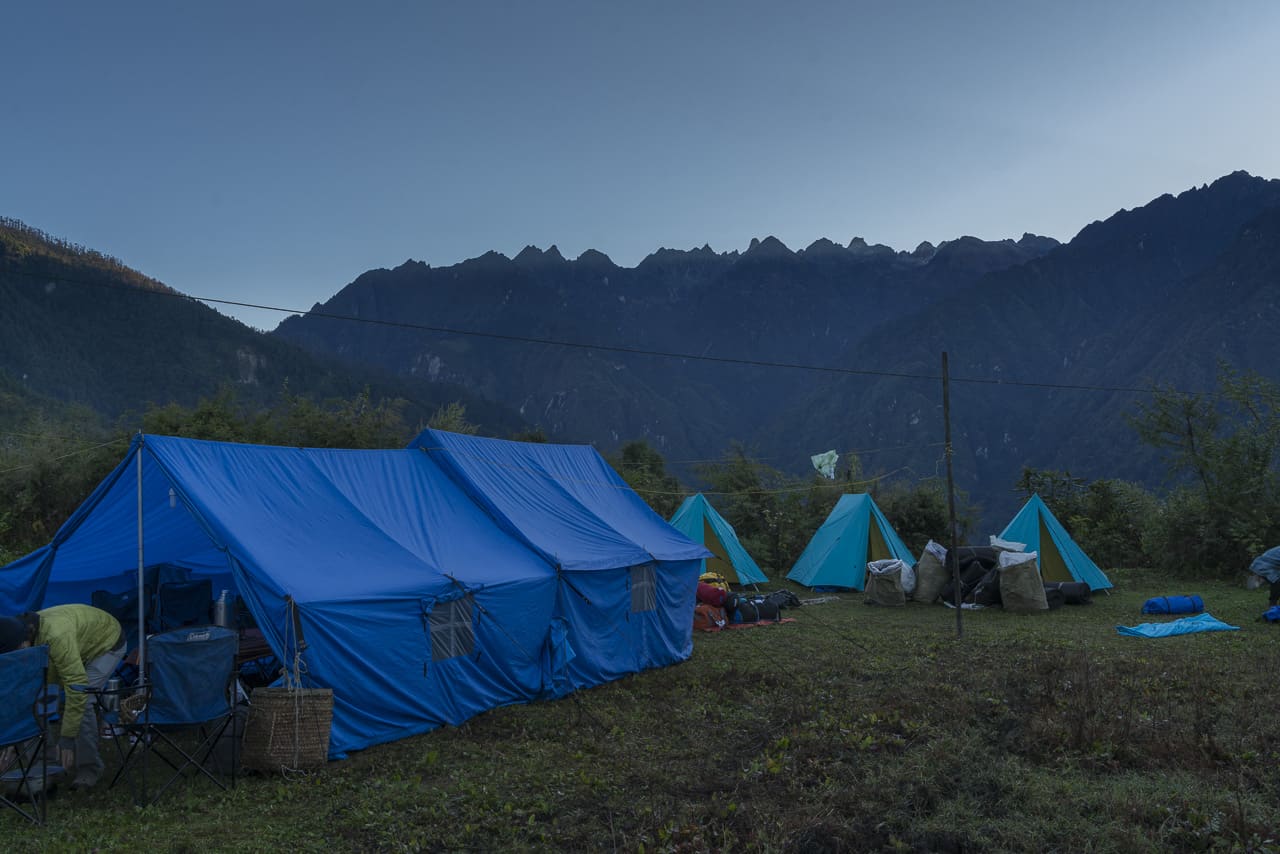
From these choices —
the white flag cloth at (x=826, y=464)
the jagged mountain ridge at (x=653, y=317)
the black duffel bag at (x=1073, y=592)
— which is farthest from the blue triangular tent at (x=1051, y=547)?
the jagged mountain ridge at (x=653, y=317)

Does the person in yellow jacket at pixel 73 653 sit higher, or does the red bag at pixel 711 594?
the person in yellow jacket at pixel 73 653

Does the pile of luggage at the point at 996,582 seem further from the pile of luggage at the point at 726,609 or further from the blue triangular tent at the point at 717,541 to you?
the blue triangular tent at the point at 717,541

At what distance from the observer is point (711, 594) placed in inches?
514

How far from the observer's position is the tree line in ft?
57.0

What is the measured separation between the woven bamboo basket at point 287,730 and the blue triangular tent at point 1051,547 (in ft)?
45.3

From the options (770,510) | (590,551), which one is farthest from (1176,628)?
(770,510)

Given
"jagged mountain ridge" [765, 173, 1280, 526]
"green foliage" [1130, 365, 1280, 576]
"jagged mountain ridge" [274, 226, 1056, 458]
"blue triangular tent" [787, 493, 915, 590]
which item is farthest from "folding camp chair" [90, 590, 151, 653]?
"jagged mountain ridge" [274, 226, 1056, 458]

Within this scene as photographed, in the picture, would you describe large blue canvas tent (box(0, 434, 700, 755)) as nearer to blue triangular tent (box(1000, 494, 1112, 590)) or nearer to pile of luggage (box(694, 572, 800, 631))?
pile of luggage (box(694, 572, 800, 631))

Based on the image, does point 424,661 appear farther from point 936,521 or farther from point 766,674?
point 936,521

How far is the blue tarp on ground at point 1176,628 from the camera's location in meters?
10.7

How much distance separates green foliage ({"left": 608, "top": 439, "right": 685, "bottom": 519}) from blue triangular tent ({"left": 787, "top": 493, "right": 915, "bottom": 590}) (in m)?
3.58

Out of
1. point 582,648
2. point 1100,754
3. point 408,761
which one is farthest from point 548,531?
point 1100,754

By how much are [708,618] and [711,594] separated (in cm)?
59

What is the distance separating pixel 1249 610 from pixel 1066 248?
341 feet
